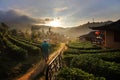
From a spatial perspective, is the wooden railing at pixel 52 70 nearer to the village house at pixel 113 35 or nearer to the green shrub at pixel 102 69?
the green shrub at pixel 102 69

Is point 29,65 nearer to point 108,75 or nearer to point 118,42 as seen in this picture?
point 118,42

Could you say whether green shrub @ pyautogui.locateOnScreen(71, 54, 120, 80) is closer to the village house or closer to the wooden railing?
the wooden railing

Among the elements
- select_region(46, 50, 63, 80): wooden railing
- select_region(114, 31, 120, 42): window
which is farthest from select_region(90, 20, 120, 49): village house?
select_region(46, 50, 63, 80): wooden railing

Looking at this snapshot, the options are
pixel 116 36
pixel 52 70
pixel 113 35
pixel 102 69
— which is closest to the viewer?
pixel 102 69

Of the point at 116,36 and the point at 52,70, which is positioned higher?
the point at 116,36

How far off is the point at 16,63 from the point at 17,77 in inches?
207

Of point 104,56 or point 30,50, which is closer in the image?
point 104,56

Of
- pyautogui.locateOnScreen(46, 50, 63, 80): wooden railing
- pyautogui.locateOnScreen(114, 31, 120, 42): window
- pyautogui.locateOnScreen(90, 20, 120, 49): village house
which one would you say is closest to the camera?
pyautogui.locateOnScreen(46, 50, 63, 80): wooden railing

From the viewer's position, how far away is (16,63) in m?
23.5

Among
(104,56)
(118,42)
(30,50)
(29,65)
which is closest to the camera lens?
(104,56)

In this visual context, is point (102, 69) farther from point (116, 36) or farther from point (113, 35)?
point (113, 35)

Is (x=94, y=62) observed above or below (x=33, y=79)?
above

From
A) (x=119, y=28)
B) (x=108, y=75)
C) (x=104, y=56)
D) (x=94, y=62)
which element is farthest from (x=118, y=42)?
(x=108, y=75)

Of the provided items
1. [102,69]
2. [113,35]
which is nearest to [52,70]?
[102,69]
